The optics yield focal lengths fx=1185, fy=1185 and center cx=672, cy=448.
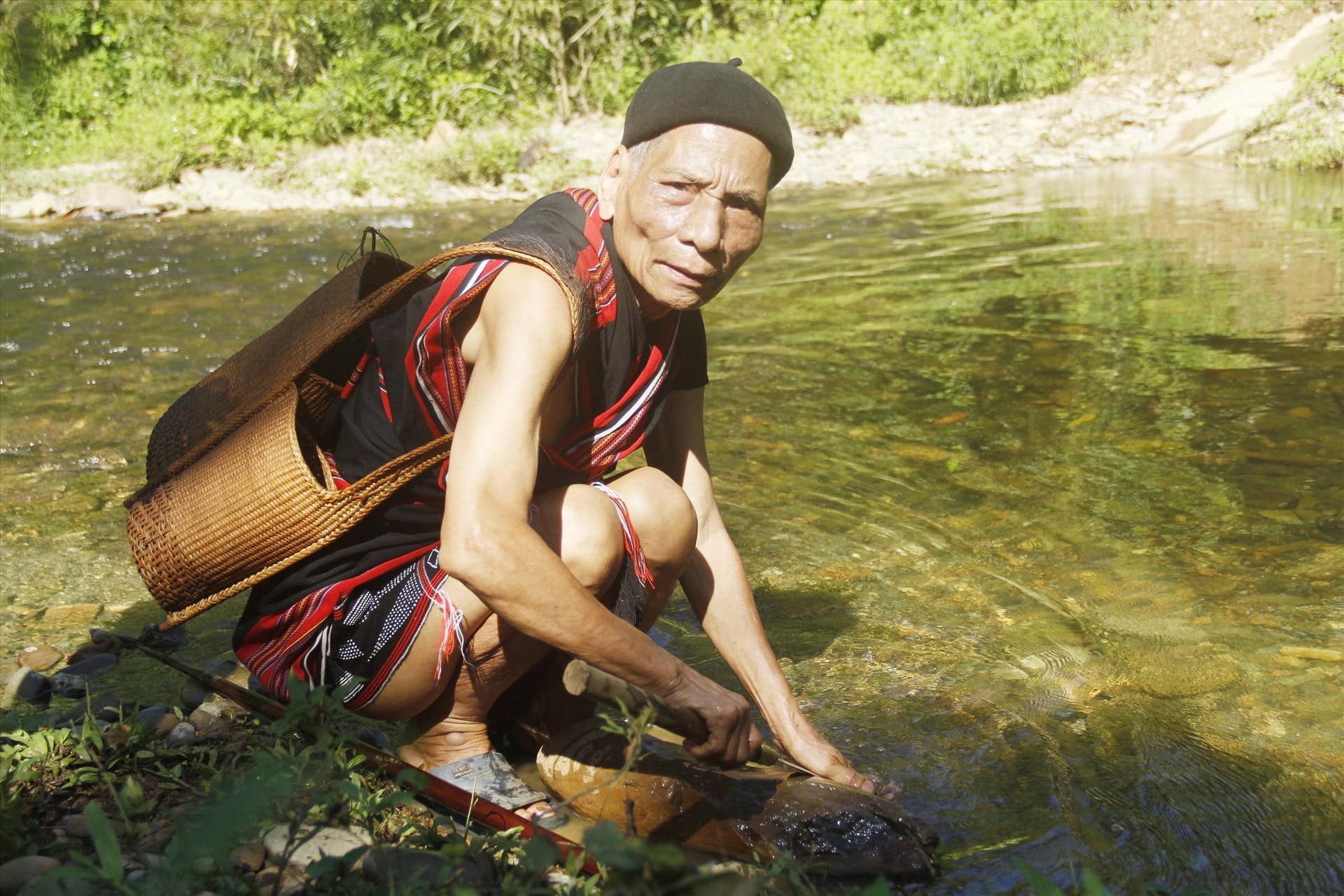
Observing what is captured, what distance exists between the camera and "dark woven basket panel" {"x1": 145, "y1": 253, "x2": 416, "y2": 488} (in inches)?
89.9

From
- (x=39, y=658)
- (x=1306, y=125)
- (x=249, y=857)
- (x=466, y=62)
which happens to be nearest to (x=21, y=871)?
(x=249, y=857)

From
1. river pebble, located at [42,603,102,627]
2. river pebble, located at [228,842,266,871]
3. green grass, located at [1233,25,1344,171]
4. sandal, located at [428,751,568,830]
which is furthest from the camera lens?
green grass, located at [1233,25,1344,171]

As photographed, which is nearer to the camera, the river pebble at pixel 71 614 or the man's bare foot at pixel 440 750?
the man's bare foot at pixel 440 750

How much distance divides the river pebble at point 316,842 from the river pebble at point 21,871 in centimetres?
31

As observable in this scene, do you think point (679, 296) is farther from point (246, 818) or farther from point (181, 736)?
point (181, 736)

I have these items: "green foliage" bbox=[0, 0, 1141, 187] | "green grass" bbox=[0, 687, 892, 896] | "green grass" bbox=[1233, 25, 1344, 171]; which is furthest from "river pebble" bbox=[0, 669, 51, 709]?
"green foliage" bbox=[0, 0, 1141, 187]

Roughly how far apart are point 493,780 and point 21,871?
80cm

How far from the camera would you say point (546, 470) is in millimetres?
2270

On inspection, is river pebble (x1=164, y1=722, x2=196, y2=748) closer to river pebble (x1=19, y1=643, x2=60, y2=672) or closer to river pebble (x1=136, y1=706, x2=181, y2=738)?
river pebble (x1=136, y1=706, x2=181, y2=738)

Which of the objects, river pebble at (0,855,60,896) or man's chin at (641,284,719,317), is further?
man's chin at (641,284,719,317)

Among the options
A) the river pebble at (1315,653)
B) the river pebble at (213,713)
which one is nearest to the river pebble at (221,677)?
the river pebble at (213,713)

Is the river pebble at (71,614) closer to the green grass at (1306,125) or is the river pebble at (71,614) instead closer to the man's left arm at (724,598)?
the man's left arm at (724,598)

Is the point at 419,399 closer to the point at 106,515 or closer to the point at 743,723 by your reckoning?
the point at 743,723

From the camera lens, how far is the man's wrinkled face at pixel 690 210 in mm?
2096
